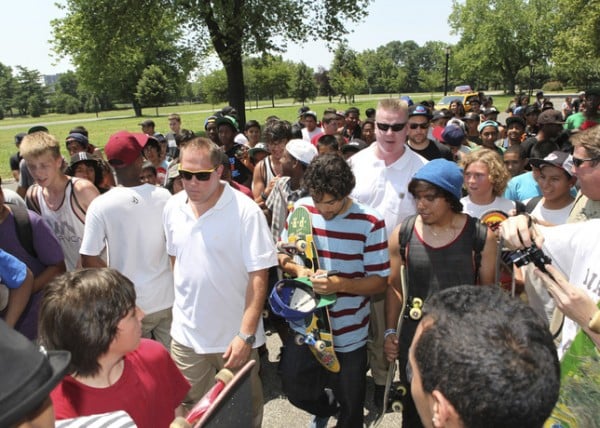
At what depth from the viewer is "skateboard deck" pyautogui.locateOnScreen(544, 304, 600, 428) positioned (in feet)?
6.14

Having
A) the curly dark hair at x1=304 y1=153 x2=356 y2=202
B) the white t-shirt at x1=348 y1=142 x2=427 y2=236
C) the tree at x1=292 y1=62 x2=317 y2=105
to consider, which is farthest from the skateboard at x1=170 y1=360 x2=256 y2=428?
the tree at x1=292 y1=62 x2=317 y2=105

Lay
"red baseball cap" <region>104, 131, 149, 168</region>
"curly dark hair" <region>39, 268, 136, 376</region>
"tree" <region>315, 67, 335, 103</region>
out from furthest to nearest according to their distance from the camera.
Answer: "tree" <region>315, 67, 335, 103</region>, "red baseball cap" <region>104, 131, 149, 168</region>, "curly dark hair" <region>39, 268, 136, 376</region>

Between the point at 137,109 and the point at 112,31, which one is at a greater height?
the point at 112,31

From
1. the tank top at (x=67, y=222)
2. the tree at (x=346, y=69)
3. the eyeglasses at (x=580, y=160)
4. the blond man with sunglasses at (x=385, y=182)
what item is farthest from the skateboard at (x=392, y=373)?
the tree at (x=346, y=69)

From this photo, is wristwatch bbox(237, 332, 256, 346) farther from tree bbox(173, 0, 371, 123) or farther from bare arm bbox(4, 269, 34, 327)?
tree bbox(173, 0, 371, 123)

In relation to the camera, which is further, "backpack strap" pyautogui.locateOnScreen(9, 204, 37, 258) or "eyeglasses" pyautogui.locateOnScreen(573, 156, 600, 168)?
"backpack strap" pyautogui.locateOnScreen(9, 204, 37, 258)

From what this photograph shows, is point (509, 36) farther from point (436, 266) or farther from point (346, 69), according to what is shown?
point (436, 266)

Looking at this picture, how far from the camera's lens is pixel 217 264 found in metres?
2.75

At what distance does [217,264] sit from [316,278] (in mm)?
614

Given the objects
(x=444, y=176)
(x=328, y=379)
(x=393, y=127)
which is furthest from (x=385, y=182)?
(x=328, y=379)

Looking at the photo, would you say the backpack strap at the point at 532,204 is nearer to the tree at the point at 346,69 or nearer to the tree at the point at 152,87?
the tree at the point at 346,69

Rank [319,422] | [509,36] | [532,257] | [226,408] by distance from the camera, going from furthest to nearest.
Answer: [509,36] → [319,422] → [532,257] → [226,408]

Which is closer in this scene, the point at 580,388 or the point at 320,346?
the point at 580,388

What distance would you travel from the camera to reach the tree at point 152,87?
65.8m
